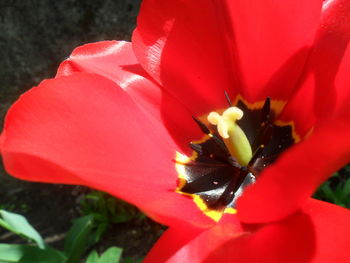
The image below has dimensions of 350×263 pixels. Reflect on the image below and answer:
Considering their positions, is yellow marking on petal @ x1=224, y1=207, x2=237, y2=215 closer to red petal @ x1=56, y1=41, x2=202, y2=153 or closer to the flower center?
the flower center

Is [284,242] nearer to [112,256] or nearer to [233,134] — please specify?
[233,134]

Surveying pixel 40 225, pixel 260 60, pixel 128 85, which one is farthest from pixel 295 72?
pixel 40 225

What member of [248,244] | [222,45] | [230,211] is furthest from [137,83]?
[248,244]

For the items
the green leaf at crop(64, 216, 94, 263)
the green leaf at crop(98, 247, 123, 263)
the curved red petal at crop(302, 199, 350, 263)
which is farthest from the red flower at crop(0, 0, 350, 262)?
the green leaf at crop(64, 216, 94, 263)

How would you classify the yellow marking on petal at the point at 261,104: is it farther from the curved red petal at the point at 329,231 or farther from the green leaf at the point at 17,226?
the green leaf at the point at 17,226

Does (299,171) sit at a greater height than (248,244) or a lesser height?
greater
